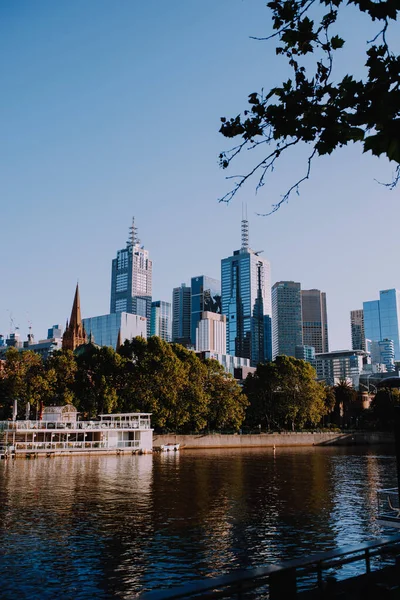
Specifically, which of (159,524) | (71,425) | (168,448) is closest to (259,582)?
(159,524)

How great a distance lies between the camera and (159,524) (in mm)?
34625

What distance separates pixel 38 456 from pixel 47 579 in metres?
73.8

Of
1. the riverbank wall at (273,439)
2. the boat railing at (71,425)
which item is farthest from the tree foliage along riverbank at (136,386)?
the boat railing at (71,425)

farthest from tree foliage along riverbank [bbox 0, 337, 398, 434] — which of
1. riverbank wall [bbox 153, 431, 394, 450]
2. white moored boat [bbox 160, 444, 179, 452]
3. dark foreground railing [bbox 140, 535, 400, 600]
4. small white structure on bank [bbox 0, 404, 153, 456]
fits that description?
dark foreground railing [bbox 140, 535, 400, 600]

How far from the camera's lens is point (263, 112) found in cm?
1154

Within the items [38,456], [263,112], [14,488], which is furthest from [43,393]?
[263,112]

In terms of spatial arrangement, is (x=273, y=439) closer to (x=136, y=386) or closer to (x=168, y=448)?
(x=168, y=448)

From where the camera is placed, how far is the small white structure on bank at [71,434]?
312 feet

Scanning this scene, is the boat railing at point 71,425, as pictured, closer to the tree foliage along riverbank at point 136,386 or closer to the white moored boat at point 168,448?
the white moored boat at point 168,448

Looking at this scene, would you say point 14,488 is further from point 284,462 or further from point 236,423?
point 236,423

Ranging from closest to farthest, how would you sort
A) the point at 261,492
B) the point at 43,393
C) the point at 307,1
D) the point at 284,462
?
the point at 307,1, the point at 261,492, the point at 284,462, the point at 43,393

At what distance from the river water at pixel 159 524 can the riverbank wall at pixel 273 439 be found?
52.8 meters

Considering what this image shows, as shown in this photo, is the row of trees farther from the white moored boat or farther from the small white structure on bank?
the white moored boat

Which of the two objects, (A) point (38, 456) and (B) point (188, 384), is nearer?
(A) point (38, 456)
